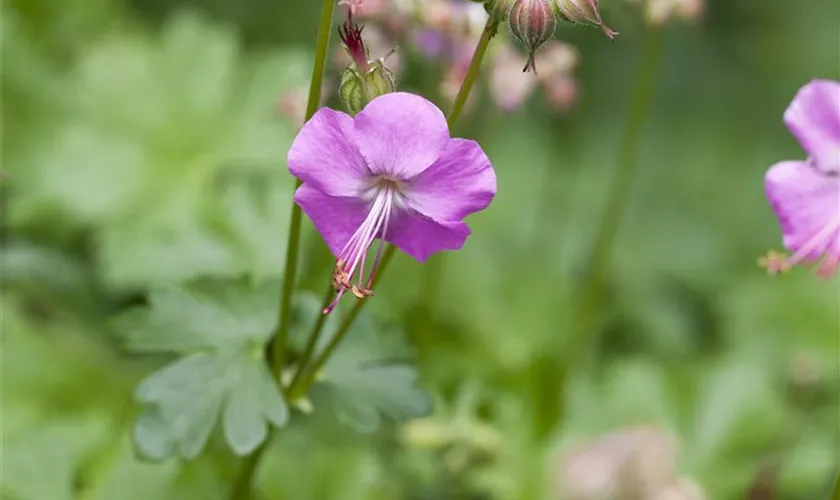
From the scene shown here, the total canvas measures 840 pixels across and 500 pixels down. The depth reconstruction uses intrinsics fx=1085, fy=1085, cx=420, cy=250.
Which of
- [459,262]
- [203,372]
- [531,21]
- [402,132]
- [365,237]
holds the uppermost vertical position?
[531,21]

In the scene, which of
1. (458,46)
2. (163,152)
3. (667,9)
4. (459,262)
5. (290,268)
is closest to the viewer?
(290,268)

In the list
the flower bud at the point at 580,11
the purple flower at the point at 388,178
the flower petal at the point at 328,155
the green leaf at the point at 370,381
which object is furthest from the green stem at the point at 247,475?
the flower bud at the point at 580,11

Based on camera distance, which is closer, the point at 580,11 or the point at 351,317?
the point at 580,11

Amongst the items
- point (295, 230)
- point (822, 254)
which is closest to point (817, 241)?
point (822, 254)

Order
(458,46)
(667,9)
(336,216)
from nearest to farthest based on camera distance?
(336,216) < (667,9) < (458,46)

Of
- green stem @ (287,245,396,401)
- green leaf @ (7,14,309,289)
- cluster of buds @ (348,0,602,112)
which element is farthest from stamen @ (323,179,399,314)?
green leaf @ (7,14,309,289)

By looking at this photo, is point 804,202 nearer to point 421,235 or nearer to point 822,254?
point 822,254

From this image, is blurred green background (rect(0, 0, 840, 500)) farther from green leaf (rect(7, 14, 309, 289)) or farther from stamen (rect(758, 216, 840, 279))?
stamen (rect(758, 216, 840, 279))
